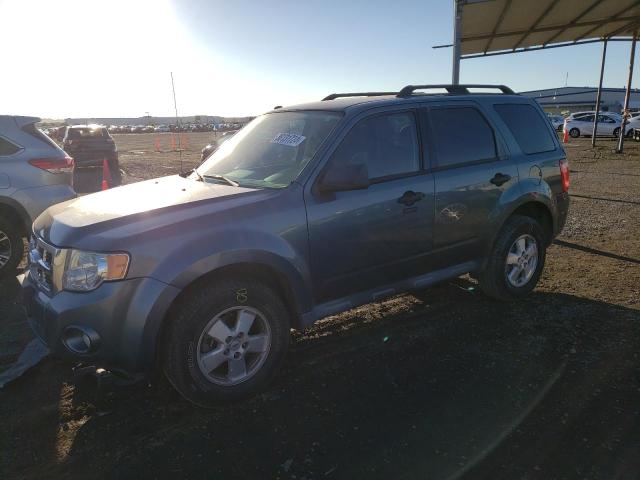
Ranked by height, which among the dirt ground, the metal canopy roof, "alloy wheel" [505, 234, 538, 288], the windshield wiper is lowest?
the dirt ground

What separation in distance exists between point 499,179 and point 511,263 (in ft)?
2.87

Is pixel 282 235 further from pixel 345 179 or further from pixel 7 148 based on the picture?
pixel 7 148

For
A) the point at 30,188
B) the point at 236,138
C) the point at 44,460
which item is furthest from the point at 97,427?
the point at 30,188

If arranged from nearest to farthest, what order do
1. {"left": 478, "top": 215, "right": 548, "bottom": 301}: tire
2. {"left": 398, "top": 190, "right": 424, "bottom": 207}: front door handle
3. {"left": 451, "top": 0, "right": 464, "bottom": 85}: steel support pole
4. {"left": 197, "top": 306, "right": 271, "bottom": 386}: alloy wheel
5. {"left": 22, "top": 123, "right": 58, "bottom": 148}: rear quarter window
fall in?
{"left": 197, "top": 306, "right": 271, "bottom": 386}: alloy wheel < {"left": 398, "top": 190, "right": 424, "bottom": 207}: front door handle < {"left": 478, "top": 215, "right": 548, "bottom": 301}: tire < {"left": 22, "top": 123, "right": 58, "bottom": 148}: rear quarter window < {"left": 451, "top": 0, "right": 464, "bottom": 85}: steel support pole

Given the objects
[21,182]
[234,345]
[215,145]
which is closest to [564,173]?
[234,345]

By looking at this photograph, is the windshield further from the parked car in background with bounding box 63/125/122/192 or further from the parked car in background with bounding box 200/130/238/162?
the parked car in background with bounding box 63/125/122/192

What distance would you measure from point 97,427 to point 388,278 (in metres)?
2.22

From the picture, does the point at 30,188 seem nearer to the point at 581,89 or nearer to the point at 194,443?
the point at 194,443

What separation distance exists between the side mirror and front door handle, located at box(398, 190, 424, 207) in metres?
0.49

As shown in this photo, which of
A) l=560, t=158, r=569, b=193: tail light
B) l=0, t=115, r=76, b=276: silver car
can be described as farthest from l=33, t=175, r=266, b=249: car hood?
l=560, t=158, r=569, b=193: tail light

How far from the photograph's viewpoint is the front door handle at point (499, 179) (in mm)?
4270

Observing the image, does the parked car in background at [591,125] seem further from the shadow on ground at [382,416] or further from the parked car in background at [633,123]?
the shadow on ground at [382,416]

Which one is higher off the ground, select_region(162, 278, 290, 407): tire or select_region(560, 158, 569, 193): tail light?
select_region(560, 158, 569, 193): tail light

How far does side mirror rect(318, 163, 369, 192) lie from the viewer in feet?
10.5
